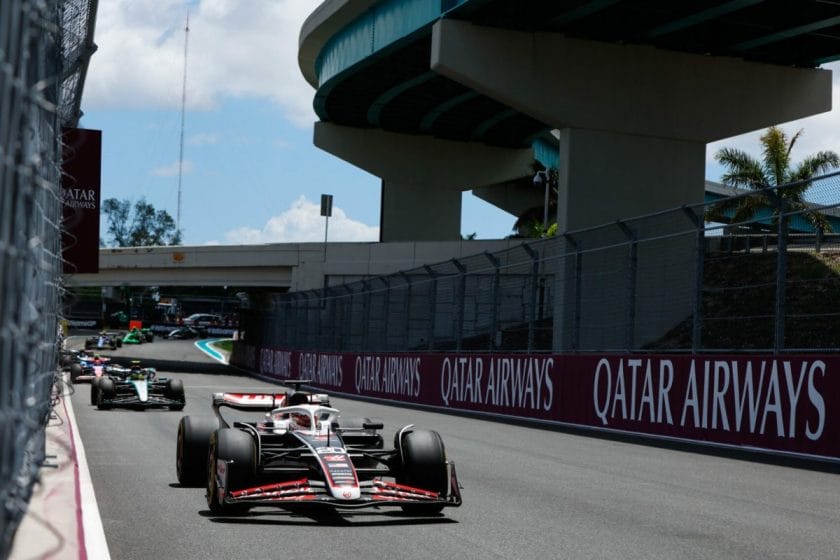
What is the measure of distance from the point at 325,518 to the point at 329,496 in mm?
677

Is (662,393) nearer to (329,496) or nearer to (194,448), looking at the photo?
(194,448)

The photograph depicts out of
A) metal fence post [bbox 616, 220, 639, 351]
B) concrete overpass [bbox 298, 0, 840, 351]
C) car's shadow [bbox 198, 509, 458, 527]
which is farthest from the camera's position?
concrete overpass [bbox 298, 0, 840, 351]

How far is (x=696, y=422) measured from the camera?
53.0ft

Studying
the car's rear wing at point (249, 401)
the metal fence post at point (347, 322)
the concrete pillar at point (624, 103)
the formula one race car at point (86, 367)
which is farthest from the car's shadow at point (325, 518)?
the metal fence post at point (347, 322)

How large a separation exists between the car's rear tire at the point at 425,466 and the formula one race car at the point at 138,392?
43.9 ft

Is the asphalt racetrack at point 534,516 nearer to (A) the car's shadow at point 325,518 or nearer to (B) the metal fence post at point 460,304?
(A) the car's shadow at point 325,518

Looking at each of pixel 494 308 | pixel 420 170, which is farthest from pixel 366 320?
pixel 420 170

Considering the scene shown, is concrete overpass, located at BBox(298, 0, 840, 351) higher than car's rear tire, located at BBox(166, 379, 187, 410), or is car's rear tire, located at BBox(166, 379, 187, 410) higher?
concrete overpass, located at BBox(298, 0, 840, 351)

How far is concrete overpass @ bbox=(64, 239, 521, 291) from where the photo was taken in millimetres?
47875

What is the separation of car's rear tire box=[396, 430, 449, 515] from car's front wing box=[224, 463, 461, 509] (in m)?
0.11

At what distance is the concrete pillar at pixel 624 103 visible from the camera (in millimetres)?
29656

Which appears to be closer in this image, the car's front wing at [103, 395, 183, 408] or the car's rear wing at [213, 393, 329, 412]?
the car's rear wing at [213, 393, 329, 412]

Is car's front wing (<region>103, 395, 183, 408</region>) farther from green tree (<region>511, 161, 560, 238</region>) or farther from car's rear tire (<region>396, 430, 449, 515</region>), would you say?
green tree (<region>511, 161, 560, 238</region>)

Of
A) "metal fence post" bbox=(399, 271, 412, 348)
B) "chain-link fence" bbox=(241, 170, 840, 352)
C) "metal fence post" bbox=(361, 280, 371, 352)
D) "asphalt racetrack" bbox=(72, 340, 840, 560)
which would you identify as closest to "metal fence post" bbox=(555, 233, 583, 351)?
"chain-link fence" bbox=(241, 170, 840, 352)
